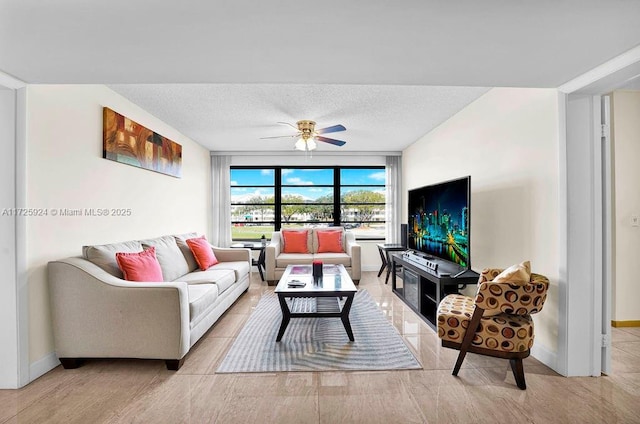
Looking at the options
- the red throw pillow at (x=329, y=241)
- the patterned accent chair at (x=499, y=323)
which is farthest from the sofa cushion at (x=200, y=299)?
the red throw pillow at (x=329, y=241)

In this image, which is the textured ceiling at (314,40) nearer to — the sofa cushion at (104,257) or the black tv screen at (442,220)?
the black tv screen at (442,220)

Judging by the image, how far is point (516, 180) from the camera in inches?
110

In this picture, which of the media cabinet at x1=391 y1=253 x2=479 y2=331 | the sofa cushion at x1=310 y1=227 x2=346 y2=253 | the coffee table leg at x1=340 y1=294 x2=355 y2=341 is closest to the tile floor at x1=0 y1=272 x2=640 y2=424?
the coffee table leg at x1=340 y1=294 x2=355 y2=341

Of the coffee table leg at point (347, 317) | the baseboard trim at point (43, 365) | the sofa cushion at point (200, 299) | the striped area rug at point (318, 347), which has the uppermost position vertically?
the sofa cushion at point (200, 299)

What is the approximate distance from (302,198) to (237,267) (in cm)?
258

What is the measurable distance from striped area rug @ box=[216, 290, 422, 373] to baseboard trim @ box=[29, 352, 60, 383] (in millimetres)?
1290

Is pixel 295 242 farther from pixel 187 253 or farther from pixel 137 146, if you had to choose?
pixel 137 146

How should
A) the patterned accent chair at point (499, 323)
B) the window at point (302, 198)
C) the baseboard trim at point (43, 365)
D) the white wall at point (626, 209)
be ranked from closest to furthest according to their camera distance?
the patterned accent chair at point (499, 323) < the baseboard trim at point (43, 365) < the white wall at point (626, 209) < the window at point (302, 198)

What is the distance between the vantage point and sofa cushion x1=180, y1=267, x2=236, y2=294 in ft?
11.2

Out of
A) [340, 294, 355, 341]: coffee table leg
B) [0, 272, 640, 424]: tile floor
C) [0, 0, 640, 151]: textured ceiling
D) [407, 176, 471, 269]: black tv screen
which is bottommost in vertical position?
[0, 272, 640, 424]: tile floor

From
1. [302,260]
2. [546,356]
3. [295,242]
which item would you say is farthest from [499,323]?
[295,242]

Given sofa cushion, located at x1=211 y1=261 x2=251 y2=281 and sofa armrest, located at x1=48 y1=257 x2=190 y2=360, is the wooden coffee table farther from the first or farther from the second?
sofa armrest, located at x1=48 y1=257 x2=190 y2=360

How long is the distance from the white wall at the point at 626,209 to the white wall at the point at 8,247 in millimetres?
5187

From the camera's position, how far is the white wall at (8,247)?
85.7 inches
